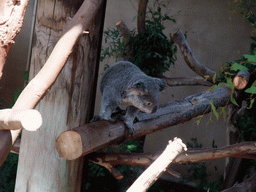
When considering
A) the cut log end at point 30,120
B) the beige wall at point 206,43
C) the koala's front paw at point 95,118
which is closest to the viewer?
the cut log end at point 30,120

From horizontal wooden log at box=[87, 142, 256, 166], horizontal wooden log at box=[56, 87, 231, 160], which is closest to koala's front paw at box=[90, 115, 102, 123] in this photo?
horizontal wooden log at box=[56, 87, 231, 160]

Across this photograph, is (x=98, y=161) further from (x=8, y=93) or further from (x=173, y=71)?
(x=8, y=93)

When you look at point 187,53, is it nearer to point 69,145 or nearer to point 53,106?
point 53,106

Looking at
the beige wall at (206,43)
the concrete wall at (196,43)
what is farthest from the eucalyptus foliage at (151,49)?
the concrete wall at (196,43)

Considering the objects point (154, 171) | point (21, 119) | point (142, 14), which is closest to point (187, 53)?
point (142, 14)

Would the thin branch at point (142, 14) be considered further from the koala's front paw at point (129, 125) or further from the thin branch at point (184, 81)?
the koala's front paw at point (129, 125)

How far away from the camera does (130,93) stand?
2.39 meters

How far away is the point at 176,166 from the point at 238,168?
6.93ft

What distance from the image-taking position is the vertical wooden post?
68.7 inches

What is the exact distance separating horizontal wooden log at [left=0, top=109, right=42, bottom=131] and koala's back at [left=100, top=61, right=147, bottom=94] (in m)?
1.59

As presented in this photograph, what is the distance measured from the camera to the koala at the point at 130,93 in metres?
2.29

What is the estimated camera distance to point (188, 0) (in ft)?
17.0

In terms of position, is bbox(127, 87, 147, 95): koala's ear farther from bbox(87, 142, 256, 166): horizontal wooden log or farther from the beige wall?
the beige wall

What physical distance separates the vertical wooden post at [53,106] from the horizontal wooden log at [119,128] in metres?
0.13
